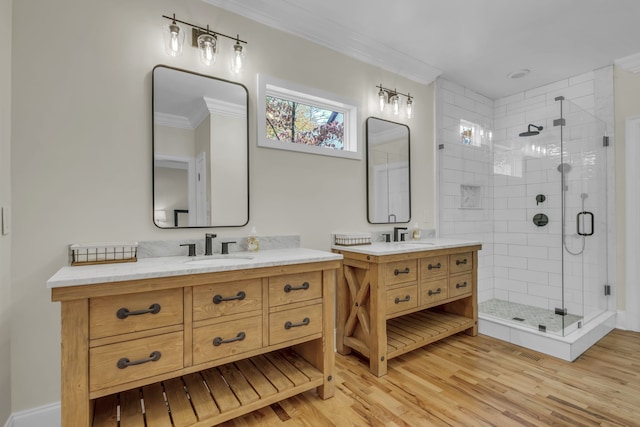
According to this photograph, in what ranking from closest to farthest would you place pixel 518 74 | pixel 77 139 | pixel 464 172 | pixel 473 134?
pixel 77 139, pixel 518 74, pixel 464 172, pixel 473 134

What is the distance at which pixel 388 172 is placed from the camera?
3.06m

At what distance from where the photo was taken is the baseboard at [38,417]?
1607mm

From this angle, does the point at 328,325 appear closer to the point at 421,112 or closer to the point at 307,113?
the point at 307,113

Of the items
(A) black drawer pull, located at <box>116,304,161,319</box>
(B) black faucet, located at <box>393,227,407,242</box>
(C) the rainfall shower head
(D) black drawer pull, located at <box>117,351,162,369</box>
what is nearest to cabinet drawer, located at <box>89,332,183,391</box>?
(D) black drawer pull, located at <box>117,351,162,369</box>

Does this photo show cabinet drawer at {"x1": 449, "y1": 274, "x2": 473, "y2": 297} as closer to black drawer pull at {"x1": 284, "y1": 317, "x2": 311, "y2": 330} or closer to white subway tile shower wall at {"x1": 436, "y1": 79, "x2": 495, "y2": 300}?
white subway tile shower wall at {"x1": 436, "y1": 79, "x2": 495, "y2": 300}

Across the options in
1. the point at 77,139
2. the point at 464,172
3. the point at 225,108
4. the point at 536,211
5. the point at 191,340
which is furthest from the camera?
the point at 464,172

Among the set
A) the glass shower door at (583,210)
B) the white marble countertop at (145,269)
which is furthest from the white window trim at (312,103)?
the glass shower door at (583,210)

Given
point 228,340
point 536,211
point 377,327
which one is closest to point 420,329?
point 377,327

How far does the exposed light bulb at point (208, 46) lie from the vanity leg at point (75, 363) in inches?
61.2

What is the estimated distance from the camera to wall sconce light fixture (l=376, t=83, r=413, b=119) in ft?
9.77

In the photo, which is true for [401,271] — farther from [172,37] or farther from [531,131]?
[531,131]

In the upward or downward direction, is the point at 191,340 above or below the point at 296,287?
below

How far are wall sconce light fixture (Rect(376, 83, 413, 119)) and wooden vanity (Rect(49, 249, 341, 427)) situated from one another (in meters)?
1.77

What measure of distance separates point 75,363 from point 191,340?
441 mm
